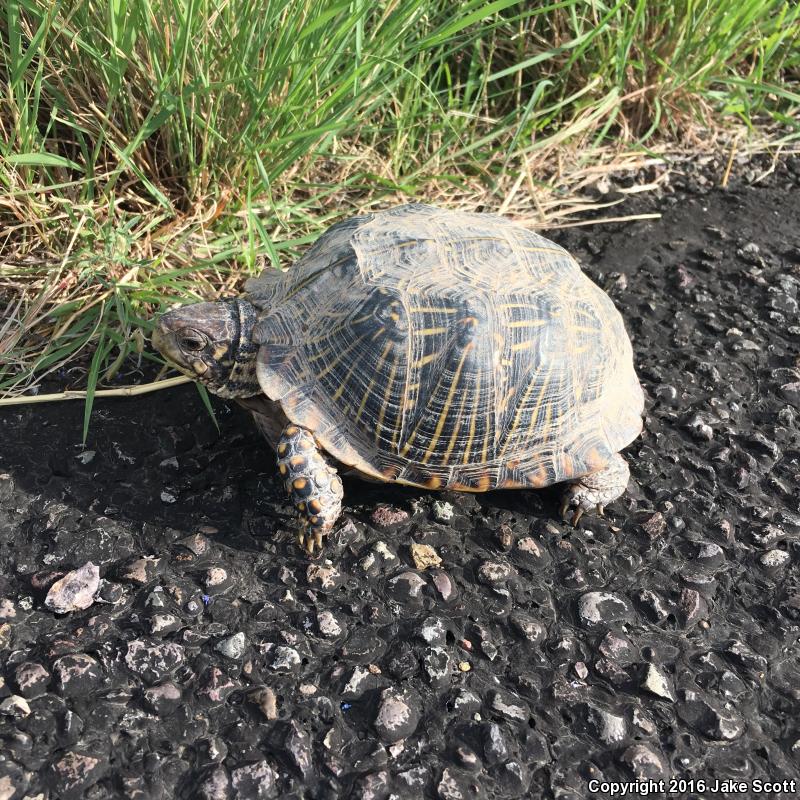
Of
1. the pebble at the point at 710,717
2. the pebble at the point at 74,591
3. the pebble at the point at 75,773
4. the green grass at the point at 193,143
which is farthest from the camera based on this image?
the green grass at the point at 193,143

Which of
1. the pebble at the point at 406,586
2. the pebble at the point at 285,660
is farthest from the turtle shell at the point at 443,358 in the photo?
the pebble at the point at 285,660

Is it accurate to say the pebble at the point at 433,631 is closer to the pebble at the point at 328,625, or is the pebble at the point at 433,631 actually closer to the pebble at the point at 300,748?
the pebble at the point at 328,625

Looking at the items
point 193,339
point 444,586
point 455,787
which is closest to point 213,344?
point 193,339

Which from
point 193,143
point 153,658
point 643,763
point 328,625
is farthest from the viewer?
point 193,143

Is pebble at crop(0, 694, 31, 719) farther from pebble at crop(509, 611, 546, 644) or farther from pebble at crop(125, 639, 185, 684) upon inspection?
pebble at crop(509, 611, 546, 644)

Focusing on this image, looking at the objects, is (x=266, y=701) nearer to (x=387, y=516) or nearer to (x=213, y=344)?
(x=387, y=516)

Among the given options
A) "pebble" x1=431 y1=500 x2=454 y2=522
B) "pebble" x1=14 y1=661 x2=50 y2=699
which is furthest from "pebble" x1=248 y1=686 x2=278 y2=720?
"pebble" x1=431 y1=500 x2=454 y2=522
